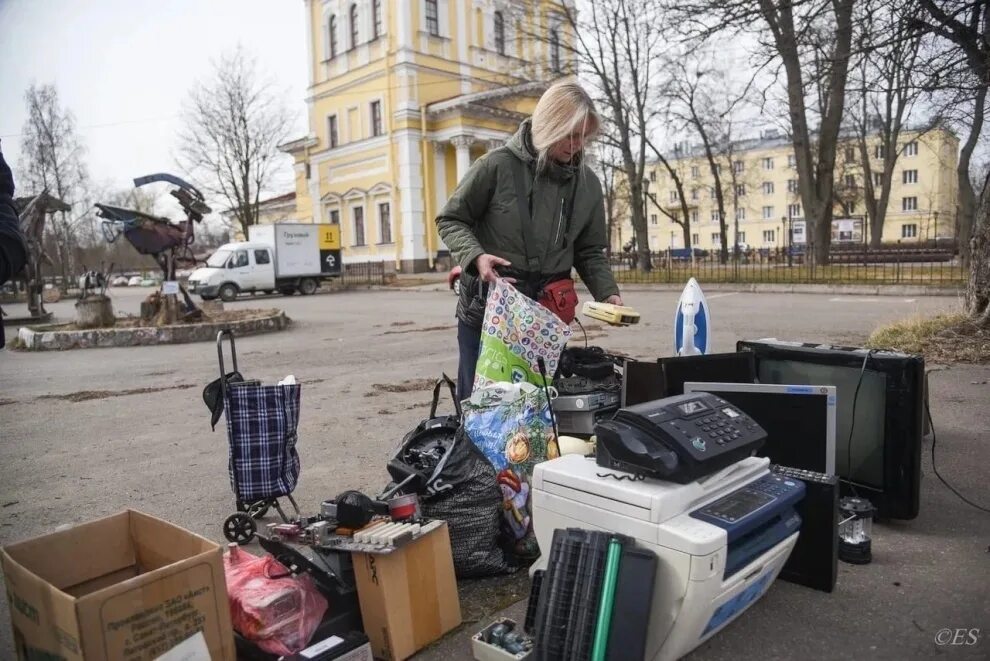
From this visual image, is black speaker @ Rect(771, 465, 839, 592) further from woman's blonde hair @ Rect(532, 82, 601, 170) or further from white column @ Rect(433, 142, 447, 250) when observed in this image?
white column @ Rect(433, 142, 447, 250)

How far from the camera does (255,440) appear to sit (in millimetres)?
3303

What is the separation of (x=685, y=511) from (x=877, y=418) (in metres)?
1.74

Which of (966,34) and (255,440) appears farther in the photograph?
(966,34)

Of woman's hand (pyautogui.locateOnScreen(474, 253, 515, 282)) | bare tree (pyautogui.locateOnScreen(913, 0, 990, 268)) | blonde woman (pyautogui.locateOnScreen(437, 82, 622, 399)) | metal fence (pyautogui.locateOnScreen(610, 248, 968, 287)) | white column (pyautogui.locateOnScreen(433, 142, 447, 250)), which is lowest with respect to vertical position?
metal fence (pyautogui.locateOnScreen(610, 248, 968, 287))

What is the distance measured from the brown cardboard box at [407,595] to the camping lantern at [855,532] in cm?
171

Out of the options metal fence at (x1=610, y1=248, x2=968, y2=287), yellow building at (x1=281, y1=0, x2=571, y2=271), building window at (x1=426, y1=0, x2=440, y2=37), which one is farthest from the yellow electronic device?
building window at (x1=426, y1=0, x2=440, y2=37)

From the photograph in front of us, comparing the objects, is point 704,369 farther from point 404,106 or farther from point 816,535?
point 404,106

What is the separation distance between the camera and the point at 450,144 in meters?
38.2

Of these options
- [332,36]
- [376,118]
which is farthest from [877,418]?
[332,36]

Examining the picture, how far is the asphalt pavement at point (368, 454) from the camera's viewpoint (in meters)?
2.51

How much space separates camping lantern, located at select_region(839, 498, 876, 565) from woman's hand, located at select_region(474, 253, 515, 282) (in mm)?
1804

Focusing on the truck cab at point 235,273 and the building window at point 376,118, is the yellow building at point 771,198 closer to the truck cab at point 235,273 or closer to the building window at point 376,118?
the building window at point 376,118

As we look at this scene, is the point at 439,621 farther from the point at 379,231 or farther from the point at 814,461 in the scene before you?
the point at 379,231

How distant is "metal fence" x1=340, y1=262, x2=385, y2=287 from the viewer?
105 feet
